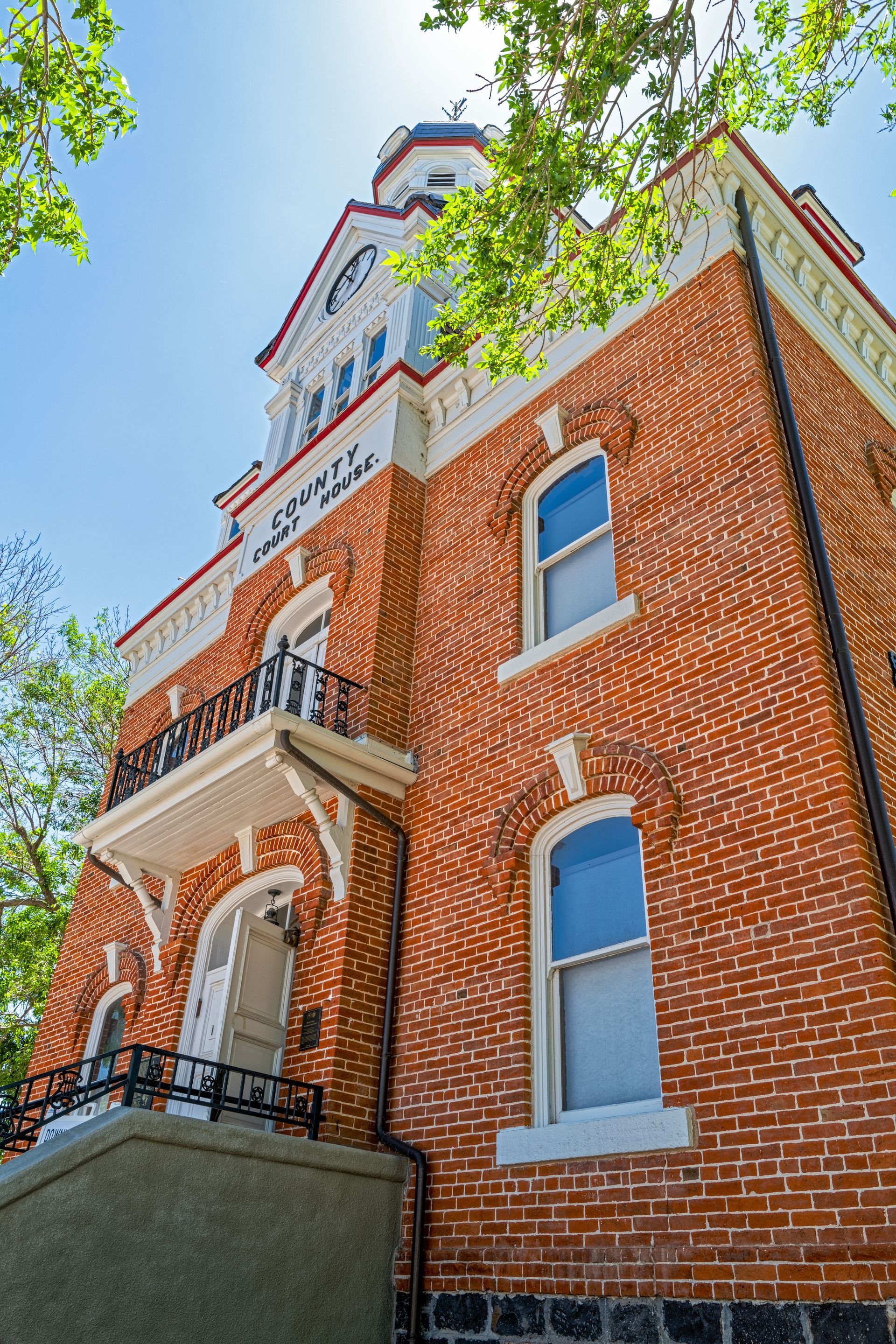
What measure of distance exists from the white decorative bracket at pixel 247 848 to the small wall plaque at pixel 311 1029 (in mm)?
2087

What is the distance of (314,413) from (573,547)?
720 cm

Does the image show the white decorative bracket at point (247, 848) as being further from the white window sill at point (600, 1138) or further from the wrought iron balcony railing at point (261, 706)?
the white window sill at point (600, 1138)

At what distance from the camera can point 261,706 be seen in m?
10.4

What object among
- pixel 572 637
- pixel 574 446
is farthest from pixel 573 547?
pixel 572 637

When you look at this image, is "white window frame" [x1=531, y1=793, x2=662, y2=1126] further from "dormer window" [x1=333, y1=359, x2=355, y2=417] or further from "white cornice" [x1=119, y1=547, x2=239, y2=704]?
"dormer window" [x1=333, y1=359, x2=355, y2=417]

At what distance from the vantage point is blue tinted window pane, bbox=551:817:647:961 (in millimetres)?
7355

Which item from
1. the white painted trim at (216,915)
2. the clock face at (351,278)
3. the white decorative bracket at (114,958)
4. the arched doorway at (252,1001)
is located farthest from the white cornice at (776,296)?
the white decorative bracket at (114,958)

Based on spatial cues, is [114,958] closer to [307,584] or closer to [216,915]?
[216,915]

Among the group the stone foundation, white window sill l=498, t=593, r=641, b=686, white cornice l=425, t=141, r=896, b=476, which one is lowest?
the stone foundation

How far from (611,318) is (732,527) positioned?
3.47 m

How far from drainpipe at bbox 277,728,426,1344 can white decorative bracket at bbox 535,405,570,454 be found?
13.3ft

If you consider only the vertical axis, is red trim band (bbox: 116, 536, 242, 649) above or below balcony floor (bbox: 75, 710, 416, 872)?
above

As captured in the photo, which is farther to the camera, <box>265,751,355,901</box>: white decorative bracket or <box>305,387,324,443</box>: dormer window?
<box>305,387,324,443</box>: dormer window

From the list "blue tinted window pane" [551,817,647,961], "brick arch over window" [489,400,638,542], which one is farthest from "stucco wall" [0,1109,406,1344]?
"brick arch over window" [489,400,638,542]
